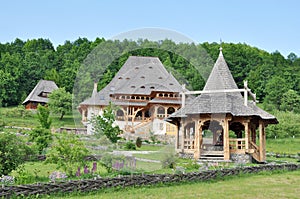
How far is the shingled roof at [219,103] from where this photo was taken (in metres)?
19.1

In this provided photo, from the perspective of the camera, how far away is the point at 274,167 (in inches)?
645

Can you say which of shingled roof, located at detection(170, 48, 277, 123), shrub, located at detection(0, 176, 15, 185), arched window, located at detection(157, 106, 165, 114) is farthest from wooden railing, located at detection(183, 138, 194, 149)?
shrub, located at detection(0, 176, 15, 185)

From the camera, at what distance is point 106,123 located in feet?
40.2

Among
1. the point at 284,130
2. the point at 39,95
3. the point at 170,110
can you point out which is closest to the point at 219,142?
the point at 170,110

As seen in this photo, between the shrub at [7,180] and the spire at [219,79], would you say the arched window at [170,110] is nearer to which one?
the spire at [219,79]

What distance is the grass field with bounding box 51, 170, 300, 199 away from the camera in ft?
35.8

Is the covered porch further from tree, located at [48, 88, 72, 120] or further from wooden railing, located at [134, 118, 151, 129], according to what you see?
tree, located at [48, 88, 72, 120]

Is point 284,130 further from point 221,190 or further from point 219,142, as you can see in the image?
point 221,190

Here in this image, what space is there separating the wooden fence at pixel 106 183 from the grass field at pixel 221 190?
0.19 metres

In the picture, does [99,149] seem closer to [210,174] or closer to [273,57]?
[210,174]

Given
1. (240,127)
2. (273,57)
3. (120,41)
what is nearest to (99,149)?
(120,41)

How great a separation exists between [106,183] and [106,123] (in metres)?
1.85

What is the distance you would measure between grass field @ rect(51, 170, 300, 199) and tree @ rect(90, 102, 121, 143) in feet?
5.91

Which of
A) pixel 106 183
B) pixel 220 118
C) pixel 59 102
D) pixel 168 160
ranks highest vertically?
pixel 59 102
